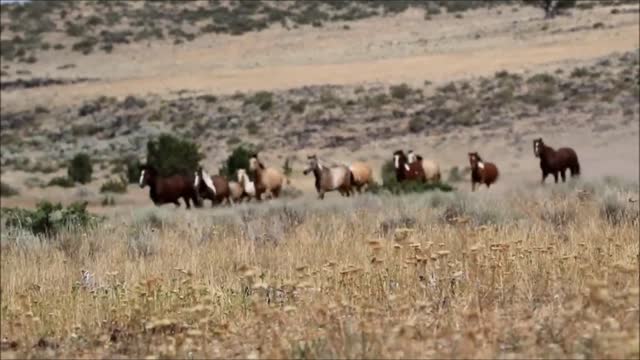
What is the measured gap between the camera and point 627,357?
15.4 ft

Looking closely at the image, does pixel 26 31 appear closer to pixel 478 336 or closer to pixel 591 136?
pixel 591 136

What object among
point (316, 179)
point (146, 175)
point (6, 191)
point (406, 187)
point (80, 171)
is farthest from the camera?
point (80, 171)

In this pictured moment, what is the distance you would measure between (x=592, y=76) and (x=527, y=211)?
113ft

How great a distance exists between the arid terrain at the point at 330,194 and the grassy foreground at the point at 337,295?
3 cm

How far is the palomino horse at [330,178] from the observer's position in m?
27.2

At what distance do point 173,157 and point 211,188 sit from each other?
34.1ft

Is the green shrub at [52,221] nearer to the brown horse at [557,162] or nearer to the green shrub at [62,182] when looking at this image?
A: the brown horse at [557,162]

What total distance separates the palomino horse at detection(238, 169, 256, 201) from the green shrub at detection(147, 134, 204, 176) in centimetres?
788

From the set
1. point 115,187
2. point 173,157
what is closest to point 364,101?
point 173,157

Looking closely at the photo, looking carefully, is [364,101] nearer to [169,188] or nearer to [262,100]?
[262,100]

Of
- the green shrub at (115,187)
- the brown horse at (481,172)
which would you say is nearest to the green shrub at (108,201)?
the green shrub at (115,187)

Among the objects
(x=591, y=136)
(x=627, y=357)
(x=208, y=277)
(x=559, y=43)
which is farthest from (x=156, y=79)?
(x=627, y=357)

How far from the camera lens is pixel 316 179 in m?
27.6

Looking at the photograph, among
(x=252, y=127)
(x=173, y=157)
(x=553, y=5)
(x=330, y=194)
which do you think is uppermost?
(x=330, y=194)
